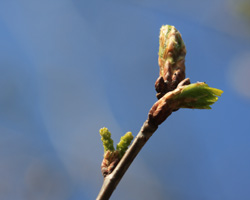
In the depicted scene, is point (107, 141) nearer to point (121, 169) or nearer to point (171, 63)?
point (121, 169)

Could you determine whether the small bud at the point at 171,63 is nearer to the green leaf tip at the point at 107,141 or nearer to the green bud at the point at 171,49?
the green bud at the point at 171,49

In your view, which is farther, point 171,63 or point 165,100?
point 171,63

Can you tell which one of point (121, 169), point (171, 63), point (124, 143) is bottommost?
point (121, 169)

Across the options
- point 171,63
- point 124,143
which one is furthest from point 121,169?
point 171,63

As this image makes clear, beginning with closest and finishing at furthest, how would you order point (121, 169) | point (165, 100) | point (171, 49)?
point (121, 169)
point (165, 100)
point (171, 49)

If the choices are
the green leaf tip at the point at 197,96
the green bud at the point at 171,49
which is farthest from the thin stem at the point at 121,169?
the green bud at the point at 171,49

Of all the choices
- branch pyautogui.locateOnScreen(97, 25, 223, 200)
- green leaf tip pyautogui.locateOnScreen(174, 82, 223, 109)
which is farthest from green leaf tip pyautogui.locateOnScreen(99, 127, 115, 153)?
green leaf tip pyautogui.locateOnScreen(174, 82, 223, 109)

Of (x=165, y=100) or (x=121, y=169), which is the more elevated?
(x=165, y=100)

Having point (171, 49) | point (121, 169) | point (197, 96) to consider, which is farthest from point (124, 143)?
A: point (171, 49)

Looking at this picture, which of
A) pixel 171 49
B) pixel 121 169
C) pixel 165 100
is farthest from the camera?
pixel 171 49

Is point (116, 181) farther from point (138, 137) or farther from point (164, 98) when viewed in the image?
point (164, 98)
